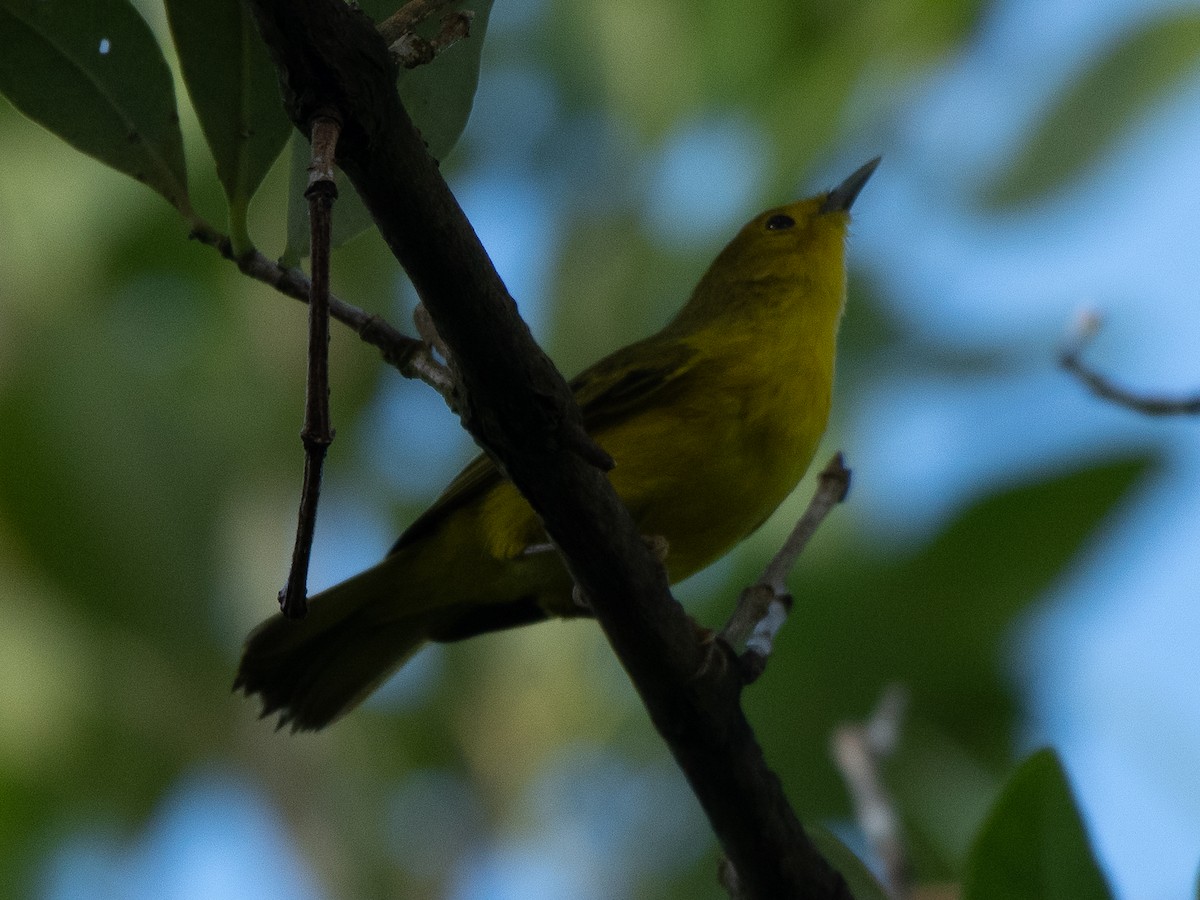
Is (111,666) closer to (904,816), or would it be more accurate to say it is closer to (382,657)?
(382,657)

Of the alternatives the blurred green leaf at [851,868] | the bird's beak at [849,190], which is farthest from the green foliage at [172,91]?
the bird's beak at [849,190]

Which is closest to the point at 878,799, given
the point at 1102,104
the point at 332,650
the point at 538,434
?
the point at 538,434

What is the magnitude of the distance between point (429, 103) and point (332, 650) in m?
2.54

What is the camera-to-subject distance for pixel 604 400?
177 inches

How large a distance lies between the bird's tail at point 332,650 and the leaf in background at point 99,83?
87.1 inches

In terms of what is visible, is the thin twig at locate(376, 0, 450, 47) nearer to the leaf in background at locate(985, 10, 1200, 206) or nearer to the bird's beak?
the leaf in background at locate(985, 10, 1200, 206)

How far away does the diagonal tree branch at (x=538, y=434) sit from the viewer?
6.26 feet

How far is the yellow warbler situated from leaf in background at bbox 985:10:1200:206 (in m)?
0.96

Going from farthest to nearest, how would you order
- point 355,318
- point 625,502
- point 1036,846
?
point 625,502
point 355,318
point 1036,846

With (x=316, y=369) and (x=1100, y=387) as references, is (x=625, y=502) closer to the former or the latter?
(x=1100, y=387)

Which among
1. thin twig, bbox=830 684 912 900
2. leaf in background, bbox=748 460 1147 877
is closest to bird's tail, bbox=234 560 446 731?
leaf in background, bbox=748 460 1147 877

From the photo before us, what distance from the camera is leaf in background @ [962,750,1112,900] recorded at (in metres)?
2.23

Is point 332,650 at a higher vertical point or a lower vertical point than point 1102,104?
lower

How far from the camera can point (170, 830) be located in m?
5.06
